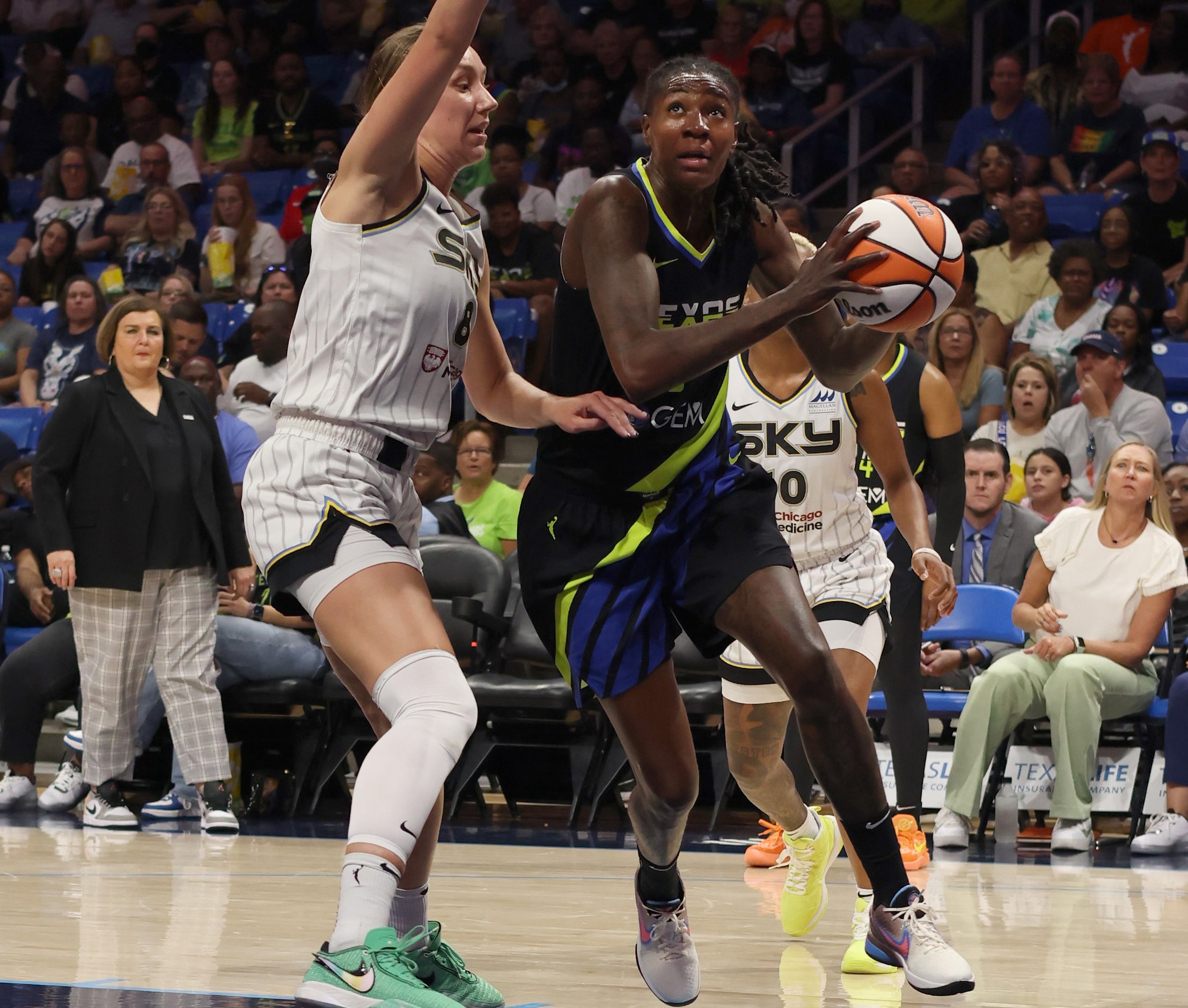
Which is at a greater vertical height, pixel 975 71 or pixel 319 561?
pixel 975 71

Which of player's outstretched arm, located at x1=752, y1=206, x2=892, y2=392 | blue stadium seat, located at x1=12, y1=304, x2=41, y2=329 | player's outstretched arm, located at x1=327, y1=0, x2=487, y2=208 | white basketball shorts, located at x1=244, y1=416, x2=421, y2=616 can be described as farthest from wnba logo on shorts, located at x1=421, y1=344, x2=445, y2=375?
blue stadium seat, located at x1=12, y1=304, x2=41, y2=329

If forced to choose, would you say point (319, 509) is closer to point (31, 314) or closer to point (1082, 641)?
point (1082, 641)

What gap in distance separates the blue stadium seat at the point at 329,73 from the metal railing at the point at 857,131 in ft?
15.9

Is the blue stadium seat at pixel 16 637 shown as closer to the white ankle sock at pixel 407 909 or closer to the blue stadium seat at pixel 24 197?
the white ankle sock at pixel 407 909

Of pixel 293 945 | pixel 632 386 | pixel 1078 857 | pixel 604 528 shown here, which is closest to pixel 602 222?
pixel 632 386

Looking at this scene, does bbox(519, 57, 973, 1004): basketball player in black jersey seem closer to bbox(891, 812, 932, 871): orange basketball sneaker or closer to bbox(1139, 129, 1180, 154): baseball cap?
bbox(891, 812, 932, 871): orange basketball sneaker

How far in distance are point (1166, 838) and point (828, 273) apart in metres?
4.67

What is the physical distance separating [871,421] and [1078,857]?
112 inches

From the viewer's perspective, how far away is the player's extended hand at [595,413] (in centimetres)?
336

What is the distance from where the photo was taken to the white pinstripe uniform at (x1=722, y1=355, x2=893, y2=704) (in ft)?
16.7

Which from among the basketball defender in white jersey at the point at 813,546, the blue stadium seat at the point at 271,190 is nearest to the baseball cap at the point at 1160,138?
the basketball defender in white jersey at the point at 813,546

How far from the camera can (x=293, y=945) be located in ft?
14.3

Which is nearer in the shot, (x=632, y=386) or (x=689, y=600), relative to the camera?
(x=632, y=386)

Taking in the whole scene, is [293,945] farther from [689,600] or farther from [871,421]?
[871,421]
